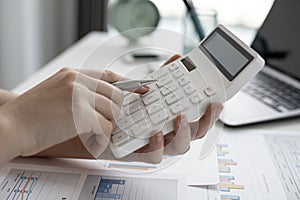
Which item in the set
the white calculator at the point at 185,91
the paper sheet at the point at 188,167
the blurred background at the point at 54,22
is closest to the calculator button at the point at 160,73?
the white calculator at the point at 185,91

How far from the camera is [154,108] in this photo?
55 centimetres

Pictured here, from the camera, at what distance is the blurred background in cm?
142

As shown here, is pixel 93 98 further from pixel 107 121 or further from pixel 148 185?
pixel 148 185

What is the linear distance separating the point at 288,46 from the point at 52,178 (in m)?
0.57

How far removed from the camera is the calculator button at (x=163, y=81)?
1.91ft

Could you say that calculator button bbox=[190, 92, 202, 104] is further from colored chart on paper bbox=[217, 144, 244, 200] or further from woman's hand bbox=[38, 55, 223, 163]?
colored chart on paper bbox=[217, 144, 244, 200]

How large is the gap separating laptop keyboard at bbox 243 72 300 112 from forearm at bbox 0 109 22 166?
48cm

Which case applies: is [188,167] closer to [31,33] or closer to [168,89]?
[168,89]

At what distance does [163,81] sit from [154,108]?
5 cm

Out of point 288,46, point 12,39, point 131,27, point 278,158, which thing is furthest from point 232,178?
point 12,39

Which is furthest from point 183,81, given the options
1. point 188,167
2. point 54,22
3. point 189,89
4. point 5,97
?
point 54,22

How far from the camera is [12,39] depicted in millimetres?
1453

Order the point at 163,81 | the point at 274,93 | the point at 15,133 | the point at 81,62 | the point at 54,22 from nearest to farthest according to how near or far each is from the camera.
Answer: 1. the point at 15,133
2. the point at 163,81
3. the point at 274,93
4. the point at 81,62
5. the point at 54,22

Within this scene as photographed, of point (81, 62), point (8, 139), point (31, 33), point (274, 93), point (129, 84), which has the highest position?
point (31, 33)
